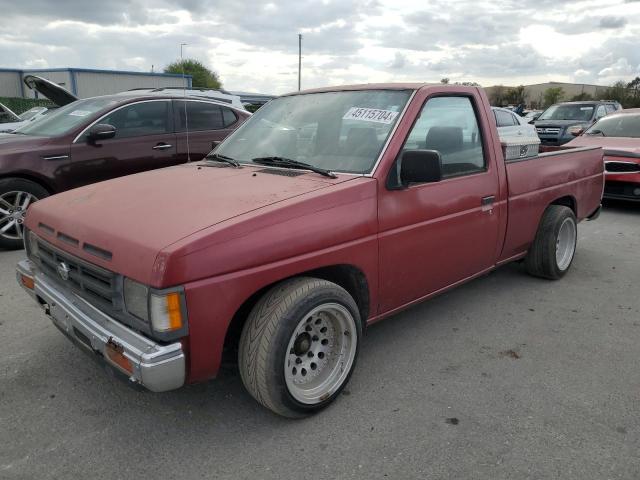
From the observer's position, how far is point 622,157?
311 inches

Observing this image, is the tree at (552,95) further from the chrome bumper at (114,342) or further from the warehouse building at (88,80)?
the chrome bumper at (114,342)

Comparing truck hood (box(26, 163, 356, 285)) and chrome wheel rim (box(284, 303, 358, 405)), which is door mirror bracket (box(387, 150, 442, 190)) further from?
chrome wheel rim (box(284, 303, 358, 405))

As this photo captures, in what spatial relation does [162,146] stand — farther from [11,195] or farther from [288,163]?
[288,163]

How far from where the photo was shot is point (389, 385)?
2992mm

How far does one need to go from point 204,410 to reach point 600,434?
2049mm

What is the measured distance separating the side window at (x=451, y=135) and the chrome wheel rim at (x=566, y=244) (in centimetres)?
166

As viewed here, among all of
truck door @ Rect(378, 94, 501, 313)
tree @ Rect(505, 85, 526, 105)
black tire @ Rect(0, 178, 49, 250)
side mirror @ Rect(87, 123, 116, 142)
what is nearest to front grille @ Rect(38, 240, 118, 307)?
truck door @ Rect(378, 94, 501, 313)

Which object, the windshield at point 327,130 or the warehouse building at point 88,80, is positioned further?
the warehouse building at point 88,80

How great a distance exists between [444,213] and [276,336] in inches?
59.1

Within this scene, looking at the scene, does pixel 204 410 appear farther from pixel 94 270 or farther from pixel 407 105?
pixel 407 105

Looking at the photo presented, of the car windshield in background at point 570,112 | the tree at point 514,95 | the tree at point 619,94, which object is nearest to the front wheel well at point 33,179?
the car windshield in background at point 570,112

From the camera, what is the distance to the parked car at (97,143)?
18.2 feet

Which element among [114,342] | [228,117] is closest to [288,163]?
[114,342]

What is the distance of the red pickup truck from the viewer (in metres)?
2.21
